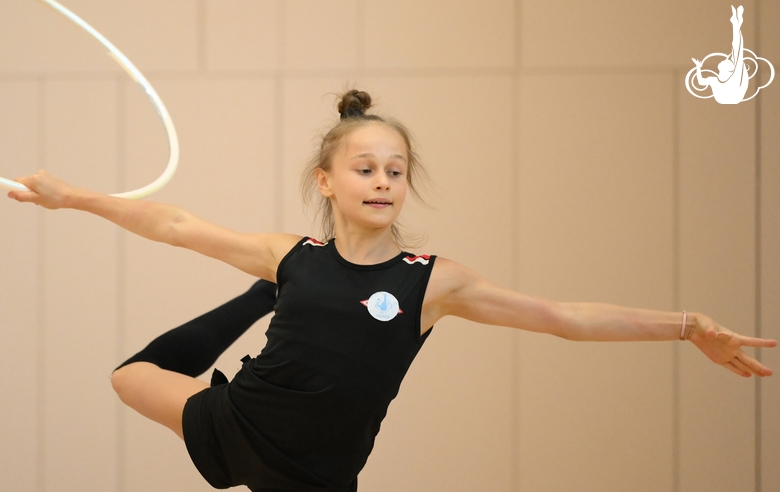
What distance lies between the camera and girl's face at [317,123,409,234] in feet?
6.01

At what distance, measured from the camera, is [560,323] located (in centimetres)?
182

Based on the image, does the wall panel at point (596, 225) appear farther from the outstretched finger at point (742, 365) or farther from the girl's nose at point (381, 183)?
the girl's nose at point (381, 183)

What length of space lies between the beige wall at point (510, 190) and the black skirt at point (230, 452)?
1.56 m

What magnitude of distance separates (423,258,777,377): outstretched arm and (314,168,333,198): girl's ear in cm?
35

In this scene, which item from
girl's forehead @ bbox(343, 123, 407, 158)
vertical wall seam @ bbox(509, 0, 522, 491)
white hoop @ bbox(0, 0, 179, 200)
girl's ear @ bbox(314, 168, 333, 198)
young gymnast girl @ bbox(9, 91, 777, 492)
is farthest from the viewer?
vertical wall seam @ bbox(509, 0, 522, 491)

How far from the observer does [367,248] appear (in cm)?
188

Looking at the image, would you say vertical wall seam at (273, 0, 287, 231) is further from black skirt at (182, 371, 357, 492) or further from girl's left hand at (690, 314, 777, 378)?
girl's left hand at (690, 314, 777, 378)

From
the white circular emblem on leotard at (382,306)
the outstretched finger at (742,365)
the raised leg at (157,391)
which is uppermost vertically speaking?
the white circular emblem on leotard at (382,306)

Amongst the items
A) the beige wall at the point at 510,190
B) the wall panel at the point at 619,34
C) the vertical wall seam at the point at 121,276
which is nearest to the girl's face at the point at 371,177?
the beige wall at the point at 510,190

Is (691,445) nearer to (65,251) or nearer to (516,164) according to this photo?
(516,164)

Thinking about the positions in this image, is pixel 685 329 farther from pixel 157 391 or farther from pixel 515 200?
pixel 515 200

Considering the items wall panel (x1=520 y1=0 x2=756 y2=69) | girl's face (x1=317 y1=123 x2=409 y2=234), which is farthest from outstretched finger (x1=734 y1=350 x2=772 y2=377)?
wall panel (x1=520 y1=0 x2=756 y2=69)

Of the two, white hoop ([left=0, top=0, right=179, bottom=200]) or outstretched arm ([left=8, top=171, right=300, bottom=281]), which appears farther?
white hoop ([left=0, top=0, right=179, bottom=200])

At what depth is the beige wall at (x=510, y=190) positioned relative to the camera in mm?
3373
